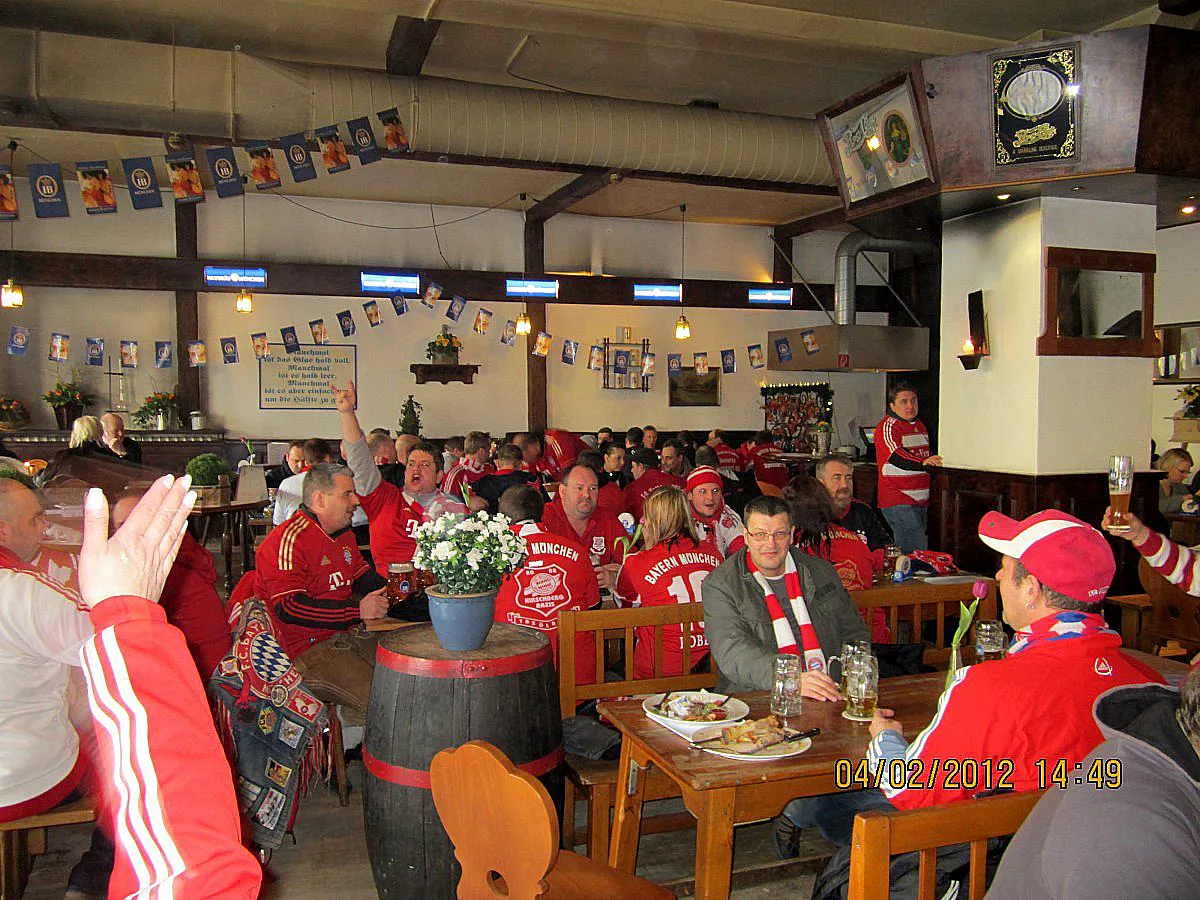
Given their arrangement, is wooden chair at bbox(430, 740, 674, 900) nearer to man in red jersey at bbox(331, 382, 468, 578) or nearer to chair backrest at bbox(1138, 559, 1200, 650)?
man in red jersey at bbox(331, 382, 468, 578)

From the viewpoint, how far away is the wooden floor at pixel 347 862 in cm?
324

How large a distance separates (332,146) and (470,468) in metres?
2.89

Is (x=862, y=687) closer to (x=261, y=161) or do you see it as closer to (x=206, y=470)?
(x=261, y=161)

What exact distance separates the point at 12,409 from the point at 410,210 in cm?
556

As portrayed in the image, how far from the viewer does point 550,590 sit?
3.88 meters

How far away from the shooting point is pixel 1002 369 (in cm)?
721

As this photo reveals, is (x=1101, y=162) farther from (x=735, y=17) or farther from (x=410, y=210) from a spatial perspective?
(x=410, y=210)

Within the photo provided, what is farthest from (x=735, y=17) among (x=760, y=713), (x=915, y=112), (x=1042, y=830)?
(x=1042, y=830)

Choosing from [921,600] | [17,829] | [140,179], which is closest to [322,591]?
[17,829]

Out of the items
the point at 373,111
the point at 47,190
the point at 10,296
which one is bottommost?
the point at 10,296

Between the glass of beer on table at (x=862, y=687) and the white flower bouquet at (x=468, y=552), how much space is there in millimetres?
1105

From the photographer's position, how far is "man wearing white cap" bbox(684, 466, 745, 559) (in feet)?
16.8

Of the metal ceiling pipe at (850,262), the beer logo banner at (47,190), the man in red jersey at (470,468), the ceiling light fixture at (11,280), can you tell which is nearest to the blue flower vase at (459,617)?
the man in red jersey at (470,468)

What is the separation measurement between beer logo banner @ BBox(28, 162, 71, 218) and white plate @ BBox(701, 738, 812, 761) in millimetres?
6907
